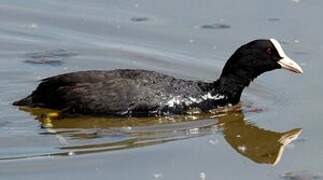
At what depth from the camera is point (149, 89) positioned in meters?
9.54

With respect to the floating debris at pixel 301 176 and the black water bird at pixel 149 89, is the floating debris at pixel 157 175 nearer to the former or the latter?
the floating debris at pixel 301 176

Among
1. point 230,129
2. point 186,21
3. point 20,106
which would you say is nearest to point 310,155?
point 230,129

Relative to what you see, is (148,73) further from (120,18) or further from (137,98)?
(120,18)

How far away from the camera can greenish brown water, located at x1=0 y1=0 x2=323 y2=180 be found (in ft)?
26.1

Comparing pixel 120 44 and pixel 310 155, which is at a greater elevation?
pixel 120 44

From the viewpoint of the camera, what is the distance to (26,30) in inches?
457

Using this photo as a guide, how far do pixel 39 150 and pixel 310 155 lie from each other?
2.37 metres

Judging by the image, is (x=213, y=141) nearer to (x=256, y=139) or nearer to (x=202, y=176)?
(x=256, y=139)

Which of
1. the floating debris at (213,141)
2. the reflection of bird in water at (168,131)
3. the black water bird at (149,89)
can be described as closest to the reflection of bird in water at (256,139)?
the reflection of bird in water at (168,131)

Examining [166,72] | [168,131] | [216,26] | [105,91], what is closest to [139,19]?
[216,26]

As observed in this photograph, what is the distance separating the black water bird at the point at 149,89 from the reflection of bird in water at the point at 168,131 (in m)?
0.10

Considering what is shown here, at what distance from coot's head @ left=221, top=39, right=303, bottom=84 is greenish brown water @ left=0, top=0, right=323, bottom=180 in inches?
12.8

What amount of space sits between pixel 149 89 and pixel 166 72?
4.09ft

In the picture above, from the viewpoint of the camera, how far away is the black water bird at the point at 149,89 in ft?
31.0
